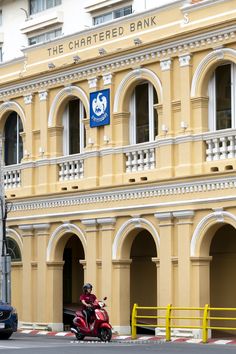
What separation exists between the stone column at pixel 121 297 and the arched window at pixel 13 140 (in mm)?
6997

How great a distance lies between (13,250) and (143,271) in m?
4.76

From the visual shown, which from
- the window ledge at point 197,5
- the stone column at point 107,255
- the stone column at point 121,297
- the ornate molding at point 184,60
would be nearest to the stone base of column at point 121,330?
the stone column at point 121,297

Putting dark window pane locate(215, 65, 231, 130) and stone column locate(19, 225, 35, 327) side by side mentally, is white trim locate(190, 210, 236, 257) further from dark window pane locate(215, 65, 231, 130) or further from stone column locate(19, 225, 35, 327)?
stone column locate(19, 225, 35, 327)

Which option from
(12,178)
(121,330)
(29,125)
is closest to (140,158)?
(121,330)

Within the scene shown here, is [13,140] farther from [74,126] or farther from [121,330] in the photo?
[121,330]

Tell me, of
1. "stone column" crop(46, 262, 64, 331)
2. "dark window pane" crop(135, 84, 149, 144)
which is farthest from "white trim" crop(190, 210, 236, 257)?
"stone column" crop(46, 262, 64, 331)

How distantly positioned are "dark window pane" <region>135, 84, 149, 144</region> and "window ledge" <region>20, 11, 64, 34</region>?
5.89 metres

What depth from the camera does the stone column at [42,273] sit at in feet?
122

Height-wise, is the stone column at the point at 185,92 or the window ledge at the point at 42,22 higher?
the window ledge at the point at 42,22

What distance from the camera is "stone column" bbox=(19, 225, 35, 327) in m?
37.9

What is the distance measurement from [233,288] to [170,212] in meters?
3.06

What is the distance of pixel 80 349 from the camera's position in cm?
2653

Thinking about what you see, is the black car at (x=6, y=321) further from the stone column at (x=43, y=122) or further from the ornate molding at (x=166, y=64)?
the ornate molding at (x=166, y=64)

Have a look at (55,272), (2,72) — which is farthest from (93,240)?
(2,72)
